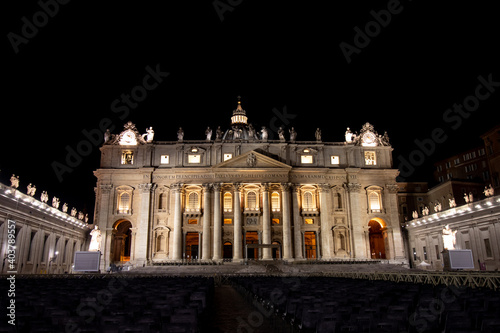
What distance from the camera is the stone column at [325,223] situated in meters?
65.3

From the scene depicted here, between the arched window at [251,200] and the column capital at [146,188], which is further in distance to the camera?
the arched window at [251,200]

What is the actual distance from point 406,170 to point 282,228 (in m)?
A: 39.3

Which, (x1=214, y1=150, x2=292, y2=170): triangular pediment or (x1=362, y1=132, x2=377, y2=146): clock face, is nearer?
(x1=214, y1=150, x2=292, y2=170): triangular pediment

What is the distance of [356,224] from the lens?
67000mm

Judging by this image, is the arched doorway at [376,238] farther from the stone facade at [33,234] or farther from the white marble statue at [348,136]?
the stone facade at [33,234]

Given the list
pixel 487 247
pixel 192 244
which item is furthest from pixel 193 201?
pixel 487 247

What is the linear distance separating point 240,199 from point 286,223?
8.74 m

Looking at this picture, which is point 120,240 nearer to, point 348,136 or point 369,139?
point 348,136

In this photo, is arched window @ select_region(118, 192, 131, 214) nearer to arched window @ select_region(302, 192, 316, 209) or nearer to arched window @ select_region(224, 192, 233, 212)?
arched window @ select_region(224, 192, 233, 212)

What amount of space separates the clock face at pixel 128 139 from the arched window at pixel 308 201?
3209cm

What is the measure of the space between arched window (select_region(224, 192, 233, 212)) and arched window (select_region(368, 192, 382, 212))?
2470 centimetres

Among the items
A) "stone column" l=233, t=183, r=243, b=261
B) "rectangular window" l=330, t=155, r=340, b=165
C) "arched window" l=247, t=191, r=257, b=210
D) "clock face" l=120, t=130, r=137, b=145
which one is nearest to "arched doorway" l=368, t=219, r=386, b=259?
"rectangular window" l=330, t=155, r=340, b=165

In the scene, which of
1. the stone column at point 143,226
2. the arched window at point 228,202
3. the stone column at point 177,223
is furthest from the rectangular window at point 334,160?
the stone column at point 143,226

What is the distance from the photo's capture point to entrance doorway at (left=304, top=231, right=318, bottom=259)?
2714 inches
